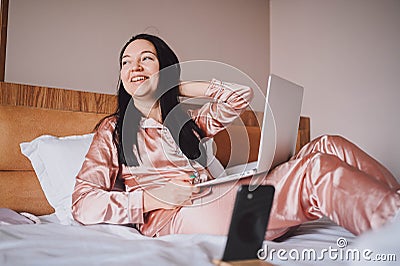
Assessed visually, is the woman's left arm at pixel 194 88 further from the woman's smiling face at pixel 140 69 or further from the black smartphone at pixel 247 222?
the black smartphone at pixel 247 222

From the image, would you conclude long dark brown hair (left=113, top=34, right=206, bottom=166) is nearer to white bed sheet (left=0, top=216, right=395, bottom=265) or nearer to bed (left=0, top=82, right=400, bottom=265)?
bed (left=0, top=82, right=400, bottom=265)

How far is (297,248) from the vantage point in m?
1.00

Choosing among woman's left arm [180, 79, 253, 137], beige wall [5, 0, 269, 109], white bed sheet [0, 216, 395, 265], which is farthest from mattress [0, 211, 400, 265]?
beige wall [5, 0, 269, 109]

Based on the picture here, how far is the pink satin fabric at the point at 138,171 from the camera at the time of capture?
4.13 ft

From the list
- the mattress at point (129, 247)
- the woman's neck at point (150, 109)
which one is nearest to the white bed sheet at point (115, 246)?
the mattress at point (129, 247)

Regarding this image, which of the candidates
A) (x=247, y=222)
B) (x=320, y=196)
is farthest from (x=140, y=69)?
(x=247, y=222)

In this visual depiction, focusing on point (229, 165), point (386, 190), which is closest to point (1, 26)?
point (229, 165)

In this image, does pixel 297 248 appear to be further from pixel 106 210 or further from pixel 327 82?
pixel 327 82

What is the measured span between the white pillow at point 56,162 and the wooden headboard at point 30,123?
2.2 inches

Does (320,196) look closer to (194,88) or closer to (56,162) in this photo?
(194,88)

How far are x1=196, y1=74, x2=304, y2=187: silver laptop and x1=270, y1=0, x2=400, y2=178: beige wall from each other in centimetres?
102

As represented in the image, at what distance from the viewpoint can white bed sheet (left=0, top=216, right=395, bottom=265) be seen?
832 millimetres

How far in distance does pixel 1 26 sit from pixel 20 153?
0.55 m

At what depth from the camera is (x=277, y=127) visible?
1.19 metres
